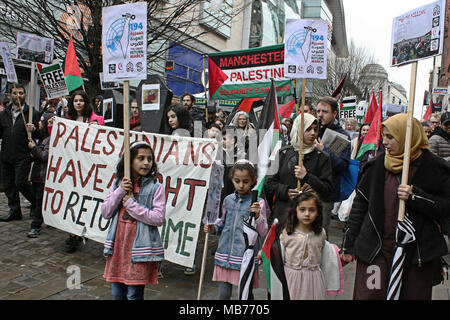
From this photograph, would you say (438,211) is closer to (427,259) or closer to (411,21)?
(427,259)

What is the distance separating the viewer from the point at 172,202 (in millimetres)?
4590

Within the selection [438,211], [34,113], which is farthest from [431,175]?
[34,113]

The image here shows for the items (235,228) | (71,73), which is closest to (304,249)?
(235,228)

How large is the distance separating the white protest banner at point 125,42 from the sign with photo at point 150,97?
1.70 m

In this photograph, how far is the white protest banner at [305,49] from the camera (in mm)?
4082

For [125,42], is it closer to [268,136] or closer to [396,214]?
[268,136]

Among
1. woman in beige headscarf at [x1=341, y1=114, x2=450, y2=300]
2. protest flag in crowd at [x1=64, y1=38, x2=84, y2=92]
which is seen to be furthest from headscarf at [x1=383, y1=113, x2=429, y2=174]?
protest flag in crowd at [x1=64, y1=38, x2=84, y2=92]

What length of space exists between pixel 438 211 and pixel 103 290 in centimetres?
319

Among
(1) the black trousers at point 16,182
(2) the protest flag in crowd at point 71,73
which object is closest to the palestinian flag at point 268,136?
(2) the protest flag in crowd at point 71,73

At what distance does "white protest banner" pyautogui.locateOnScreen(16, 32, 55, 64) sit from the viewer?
19.9ft

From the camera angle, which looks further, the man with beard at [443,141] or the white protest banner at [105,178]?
the man with beard at [443,141]

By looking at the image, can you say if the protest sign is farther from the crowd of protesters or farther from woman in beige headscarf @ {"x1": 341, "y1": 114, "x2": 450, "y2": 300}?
woman in beige headscarf @ {"x1": 341, "y1": 114, "x2": 450, "y2": 300}

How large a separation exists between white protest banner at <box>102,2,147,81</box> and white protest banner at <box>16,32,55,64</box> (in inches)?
125

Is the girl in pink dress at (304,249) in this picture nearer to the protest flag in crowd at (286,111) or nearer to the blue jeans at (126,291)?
the blue jeans at (126,291)
